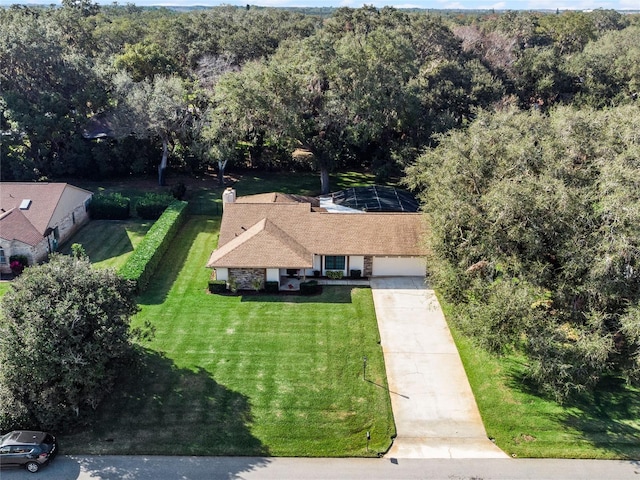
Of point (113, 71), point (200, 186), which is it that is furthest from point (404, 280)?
point (113, 71)

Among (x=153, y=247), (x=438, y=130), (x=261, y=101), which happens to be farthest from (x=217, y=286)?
(x=438, y=130)

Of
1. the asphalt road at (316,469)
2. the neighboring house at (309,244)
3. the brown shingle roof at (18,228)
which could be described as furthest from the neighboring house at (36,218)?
the asphalt road at (316,469)

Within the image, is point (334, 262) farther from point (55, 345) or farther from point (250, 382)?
point (55, 345)

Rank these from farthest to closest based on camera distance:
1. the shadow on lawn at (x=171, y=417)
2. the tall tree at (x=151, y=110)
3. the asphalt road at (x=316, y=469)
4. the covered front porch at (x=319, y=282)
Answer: the tall tree at (x=151, y=110)
the covered front porch at (x=319, y=282)
the shadow on lawn at (x=171, y=417)
the asphalt road at (x=316, y=469)

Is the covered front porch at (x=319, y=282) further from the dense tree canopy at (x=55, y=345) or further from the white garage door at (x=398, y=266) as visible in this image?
the dense tree canopy at (x=55, y=345)

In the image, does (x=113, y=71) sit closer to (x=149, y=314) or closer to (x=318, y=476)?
(x=149, y=314)
